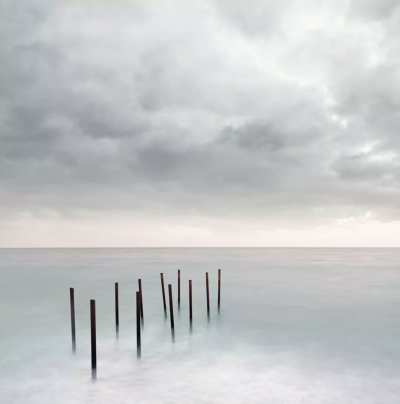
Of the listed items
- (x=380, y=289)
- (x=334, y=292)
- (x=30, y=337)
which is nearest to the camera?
(x=30, y=337)

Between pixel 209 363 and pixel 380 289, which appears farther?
pixel 380 289

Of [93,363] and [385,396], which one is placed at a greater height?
[93,363]

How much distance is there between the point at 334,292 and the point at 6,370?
3050 cm

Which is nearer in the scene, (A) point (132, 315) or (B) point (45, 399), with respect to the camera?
(B) point (45, 399)

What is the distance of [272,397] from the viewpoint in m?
11.9

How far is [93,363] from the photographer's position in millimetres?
13430

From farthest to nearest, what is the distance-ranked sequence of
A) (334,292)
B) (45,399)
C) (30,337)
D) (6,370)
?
(334,292) → (30,337) → (6,370) → (45,399)

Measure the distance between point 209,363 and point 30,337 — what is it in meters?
10.0

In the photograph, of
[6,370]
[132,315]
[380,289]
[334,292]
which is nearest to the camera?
[6,370]

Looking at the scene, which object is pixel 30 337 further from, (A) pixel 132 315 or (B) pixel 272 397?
(B) pixel 272 397

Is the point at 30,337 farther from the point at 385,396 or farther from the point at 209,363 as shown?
the point at 385,396

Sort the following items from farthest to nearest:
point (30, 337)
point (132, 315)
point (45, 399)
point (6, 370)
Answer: point (132, 315) < point (30, 337) < point (6, 370) < point (45, 399)

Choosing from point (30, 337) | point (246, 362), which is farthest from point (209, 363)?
point (30, 337)

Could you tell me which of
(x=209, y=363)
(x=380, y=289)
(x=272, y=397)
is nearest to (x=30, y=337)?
(x=209, y=363)
